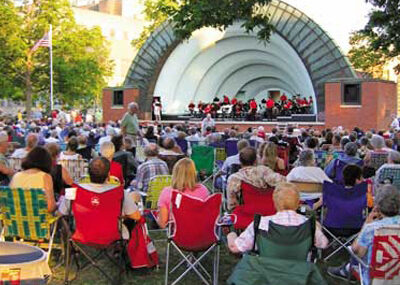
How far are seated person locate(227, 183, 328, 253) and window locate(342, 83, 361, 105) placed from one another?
22347 mm

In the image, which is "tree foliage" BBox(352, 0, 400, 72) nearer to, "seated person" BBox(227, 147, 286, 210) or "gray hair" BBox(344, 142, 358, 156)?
"gray hair" BBox(344, 142, 358, 156)

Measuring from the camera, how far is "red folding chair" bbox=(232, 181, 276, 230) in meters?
5.87

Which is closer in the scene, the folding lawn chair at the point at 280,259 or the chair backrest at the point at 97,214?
the folding lawn chair at the point at 280,259

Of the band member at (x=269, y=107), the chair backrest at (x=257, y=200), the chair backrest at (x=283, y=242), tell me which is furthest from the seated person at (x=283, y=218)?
the band member at (x=269, y=107)

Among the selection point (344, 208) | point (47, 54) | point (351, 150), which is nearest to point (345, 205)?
point (344, 208)

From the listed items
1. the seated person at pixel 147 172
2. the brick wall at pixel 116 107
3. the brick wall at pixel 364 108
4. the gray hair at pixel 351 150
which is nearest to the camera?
the seated person at pixel 147 172

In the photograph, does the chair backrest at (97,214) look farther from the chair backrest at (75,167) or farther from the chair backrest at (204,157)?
the chair backrest at (204,157)

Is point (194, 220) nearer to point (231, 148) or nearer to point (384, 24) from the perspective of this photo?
point (384, 24)

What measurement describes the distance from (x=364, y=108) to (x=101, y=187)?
21.9m

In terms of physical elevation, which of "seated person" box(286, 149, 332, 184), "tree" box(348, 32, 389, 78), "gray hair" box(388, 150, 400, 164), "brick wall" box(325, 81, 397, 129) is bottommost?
"seated person" box(286, 149, 332, 184)

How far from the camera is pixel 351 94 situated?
2600 centimetres

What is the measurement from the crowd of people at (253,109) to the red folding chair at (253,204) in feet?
79.9

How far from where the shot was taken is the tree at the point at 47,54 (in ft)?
116

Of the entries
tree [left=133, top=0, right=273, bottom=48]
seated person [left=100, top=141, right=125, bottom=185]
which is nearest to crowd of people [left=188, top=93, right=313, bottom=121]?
tree [left=133, top=0, right=273, bottom=48]
